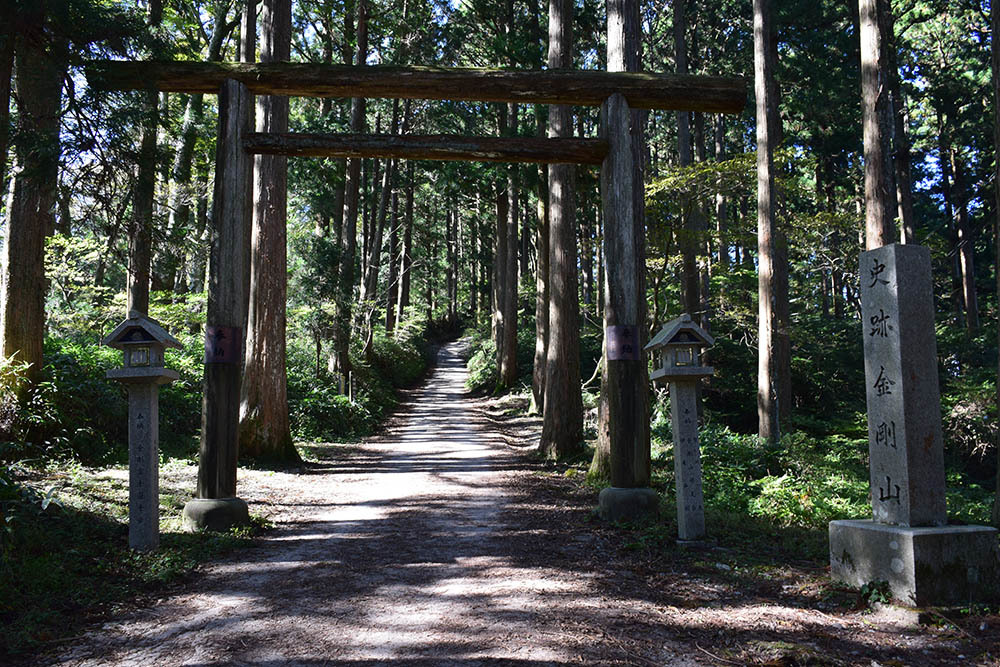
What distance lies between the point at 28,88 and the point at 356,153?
410cm

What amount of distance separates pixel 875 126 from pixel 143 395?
11285 mm

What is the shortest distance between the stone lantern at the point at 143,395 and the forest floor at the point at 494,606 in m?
0.90

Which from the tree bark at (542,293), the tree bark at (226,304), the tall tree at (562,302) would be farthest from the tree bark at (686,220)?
the tree bark at (226,304)

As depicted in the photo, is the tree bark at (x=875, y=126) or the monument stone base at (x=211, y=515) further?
the tree bark at (x=875, y=126)

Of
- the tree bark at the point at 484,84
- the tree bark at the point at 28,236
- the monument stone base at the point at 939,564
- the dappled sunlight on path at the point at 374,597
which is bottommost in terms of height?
the dappled sunlight on path at the point at 374,597

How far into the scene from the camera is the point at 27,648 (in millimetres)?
3773

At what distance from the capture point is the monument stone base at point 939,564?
4234 mm

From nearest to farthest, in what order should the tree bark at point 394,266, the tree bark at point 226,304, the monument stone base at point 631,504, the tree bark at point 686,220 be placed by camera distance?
the tree bark at point 226,304 < the monument stone base at point 631,504 < the tree bark at point 686,220 < the tree bark at point 394,266

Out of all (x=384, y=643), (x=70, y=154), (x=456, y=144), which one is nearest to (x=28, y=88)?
(x=70, y=154)

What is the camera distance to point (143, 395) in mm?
6035

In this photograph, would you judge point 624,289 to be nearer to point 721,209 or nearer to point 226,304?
point 226,304

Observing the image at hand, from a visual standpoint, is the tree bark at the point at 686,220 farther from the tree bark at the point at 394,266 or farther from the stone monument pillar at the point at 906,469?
the tree bark at the point at 394,266

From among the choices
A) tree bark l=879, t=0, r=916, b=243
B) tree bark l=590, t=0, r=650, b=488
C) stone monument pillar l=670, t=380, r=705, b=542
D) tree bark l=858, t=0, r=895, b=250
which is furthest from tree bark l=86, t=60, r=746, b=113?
tree bark l=879, t=0, r=916, b=243

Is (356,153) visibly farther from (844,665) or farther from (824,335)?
(824,335)
